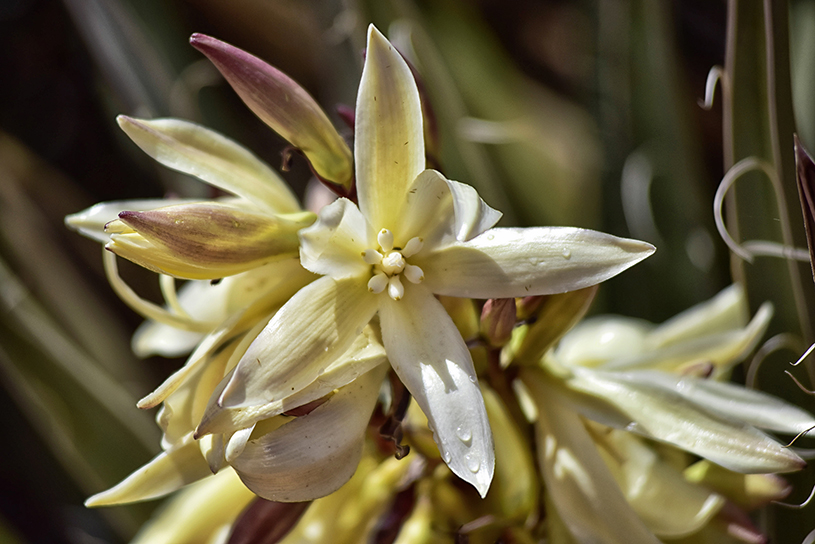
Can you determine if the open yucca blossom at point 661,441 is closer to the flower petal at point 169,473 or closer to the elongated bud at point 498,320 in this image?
the elongated bud at point 498,320

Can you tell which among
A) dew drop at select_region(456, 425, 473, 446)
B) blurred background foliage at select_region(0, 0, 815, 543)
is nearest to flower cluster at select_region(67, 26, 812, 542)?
dew drop at select_region(456, 425, 473, 446)

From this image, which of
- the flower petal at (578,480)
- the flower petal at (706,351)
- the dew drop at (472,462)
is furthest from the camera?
the flower petal at (706,351)

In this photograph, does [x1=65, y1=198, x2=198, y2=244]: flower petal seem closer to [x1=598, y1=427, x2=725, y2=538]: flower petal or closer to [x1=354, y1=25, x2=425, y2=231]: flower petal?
[x1=354, y1=25, x2=425, y2=231]: flower petal

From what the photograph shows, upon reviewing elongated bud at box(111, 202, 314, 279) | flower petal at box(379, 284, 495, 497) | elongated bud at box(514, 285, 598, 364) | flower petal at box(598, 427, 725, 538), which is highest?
elongated bud at box(111, 202, 314, 279)

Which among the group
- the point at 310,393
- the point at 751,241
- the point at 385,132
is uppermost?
the point at 385,132

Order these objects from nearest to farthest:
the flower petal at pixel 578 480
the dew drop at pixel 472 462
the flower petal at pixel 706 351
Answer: the dew drop at pixel 472 462, the flower petal at pixel 578 480, the flower petal at pixel 706 351

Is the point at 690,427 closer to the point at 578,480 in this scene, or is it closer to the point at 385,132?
the point at 578,480

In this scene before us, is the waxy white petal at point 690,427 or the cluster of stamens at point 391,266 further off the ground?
the cluster of stamens at point 391,266

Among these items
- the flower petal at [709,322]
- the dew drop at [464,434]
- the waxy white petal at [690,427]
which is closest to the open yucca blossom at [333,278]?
the dew drop at [464,434]

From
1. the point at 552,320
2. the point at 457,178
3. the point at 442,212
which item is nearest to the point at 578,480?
the point at 552,320
